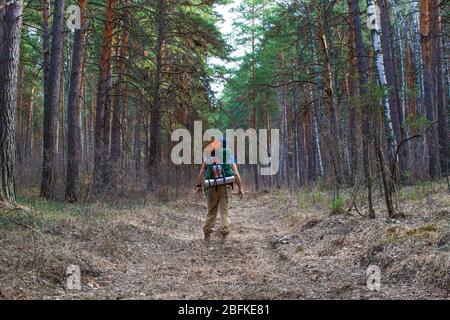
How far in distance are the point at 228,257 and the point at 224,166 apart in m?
2.21

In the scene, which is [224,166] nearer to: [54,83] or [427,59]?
[54,83]

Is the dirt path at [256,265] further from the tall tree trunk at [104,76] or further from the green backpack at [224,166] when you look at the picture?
the tall tree trunk at [104,76]

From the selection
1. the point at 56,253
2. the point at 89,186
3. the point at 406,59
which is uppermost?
the point at 406,59

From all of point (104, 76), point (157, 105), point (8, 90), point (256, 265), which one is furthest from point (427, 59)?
point (8, 90)

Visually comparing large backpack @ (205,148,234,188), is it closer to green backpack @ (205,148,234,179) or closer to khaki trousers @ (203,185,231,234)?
green backpack @ (205,148,234,179)

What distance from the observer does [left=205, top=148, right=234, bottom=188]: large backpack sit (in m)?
8.67

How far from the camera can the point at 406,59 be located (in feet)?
93.7

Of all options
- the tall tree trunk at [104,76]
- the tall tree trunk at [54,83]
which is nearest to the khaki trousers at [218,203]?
the tall tree trunk at [54,83]

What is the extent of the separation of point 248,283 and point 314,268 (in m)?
1.22

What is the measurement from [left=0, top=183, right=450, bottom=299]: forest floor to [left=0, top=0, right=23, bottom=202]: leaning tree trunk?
0.93 metres

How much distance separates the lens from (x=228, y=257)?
7.05 meters
